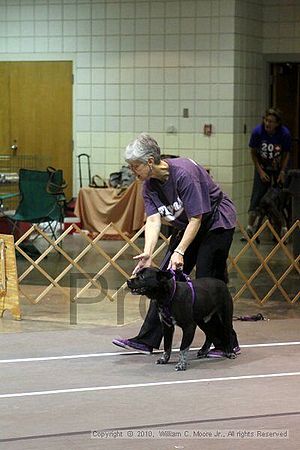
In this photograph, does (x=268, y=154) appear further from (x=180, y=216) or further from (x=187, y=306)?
(x=187, y=306)

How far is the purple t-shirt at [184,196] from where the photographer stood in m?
5.68

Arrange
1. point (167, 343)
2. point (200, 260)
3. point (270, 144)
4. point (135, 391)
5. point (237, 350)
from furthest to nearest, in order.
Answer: point (270, 144) < point (237, 350) < point (200, 260) < point (167, 343) < point (135, 391)

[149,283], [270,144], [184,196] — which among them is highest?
[270,144]

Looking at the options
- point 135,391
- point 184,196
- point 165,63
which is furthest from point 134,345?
point 165,63

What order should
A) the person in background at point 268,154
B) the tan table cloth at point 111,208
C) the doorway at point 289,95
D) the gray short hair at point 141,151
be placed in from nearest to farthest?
the gray short hair at point 141,151 → the person in background at point 268,154 → the tan table cloth at point 111,208 → the doorway at point 289,95

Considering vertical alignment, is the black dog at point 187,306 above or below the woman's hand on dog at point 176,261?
below

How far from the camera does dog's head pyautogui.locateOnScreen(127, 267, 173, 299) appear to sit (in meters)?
5.48

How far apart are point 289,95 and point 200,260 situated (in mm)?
8274

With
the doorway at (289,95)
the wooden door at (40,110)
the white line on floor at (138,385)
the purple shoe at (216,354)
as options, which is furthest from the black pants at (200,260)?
the doorway at (289,95)

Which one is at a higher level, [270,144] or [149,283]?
[270,144]

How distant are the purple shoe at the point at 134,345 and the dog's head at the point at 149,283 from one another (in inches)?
24.0

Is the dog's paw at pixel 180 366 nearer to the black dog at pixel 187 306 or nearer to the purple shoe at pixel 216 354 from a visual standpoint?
the black dog at pixel 187 306

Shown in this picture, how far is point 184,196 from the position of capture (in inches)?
224

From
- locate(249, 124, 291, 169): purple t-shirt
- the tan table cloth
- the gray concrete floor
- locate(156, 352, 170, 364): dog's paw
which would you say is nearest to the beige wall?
locate(249, 124, 291, 169): purple t-shirt
